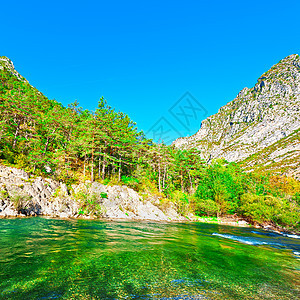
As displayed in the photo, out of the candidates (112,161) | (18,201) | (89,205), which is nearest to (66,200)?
(89,205)

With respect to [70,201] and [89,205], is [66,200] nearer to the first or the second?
[70,201]

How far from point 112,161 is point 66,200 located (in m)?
15.6

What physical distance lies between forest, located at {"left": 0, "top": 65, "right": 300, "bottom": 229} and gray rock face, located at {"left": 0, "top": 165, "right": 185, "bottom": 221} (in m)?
2.87

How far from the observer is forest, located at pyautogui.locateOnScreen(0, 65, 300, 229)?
102 ft

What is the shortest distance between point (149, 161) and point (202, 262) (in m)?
42.3

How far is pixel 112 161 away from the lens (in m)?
40.7

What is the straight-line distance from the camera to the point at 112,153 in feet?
136

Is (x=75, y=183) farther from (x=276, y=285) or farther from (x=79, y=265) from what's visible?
(x=276, y=285)

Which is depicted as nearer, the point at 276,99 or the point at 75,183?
the point at 75,183

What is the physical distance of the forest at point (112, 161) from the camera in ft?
102

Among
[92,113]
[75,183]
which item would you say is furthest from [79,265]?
[92,113]

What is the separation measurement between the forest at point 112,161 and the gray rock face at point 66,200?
113 inches

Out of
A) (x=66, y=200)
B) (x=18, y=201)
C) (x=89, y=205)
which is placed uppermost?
(x=66, y=200)

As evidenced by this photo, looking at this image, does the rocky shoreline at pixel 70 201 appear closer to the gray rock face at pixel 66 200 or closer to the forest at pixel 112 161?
the gray rock face at pixel 66 200
